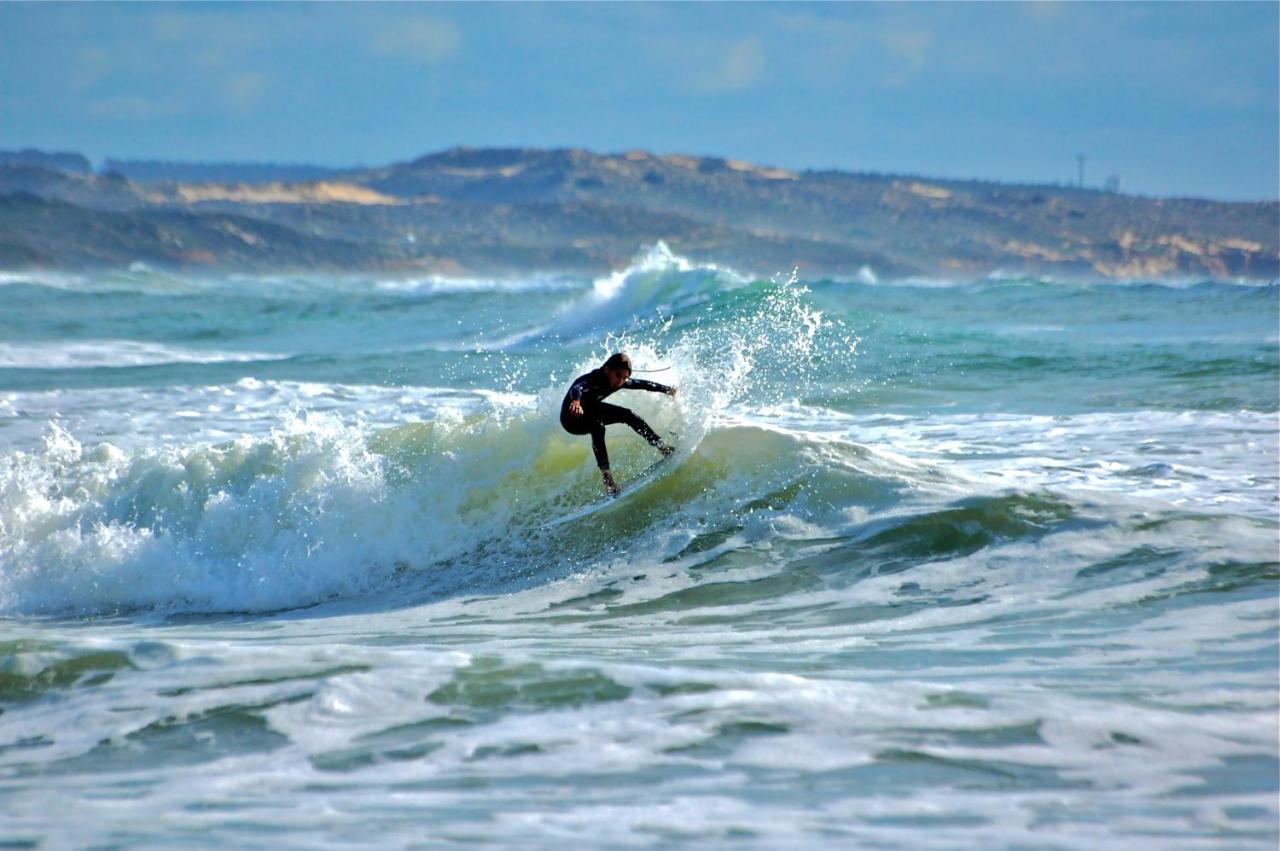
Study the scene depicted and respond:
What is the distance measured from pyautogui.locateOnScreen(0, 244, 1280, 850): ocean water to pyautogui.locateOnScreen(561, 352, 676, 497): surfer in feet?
1.65

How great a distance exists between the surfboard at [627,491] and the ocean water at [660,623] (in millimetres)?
103

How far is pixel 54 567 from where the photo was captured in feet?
32.5

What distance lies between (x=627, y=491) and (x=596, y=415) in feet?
2.46

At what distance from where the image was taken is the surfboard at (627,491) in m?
10.4

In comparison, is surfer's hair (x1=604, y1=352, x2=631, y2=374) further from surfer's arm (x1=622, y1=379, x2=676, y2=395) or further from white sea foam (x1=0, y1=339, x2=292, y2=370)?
white sea foam (x1=0, y1=339, x2=292, y2=370)

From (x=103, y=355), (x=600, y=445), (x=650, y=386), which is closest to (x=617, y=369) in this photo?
(x=650, y=386)

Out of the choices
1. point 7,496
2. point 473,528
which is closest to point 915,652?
point 473,528

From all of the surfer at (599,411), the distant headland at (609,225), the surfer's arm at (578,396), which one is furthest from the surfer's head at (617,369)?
the distant headland at (609,225)

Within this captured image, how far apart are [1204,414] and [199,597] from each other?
11223mm

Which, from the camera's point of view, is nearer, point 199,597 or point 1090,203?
point 199,597

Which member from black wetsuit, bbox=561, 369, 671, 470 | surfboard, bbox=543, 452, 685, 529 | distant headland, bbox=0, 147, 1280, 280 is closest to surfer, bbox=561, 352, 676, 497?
black wetsuit, bbox=561, 369, 671, 470

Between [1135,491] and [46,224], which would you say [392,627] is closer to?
[1135,491]

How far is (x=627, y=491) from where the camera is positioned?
34.5ft

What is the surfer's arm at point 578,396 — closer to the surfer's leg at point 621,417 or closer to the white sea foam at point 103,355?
the surfer's leg at point 621,417
